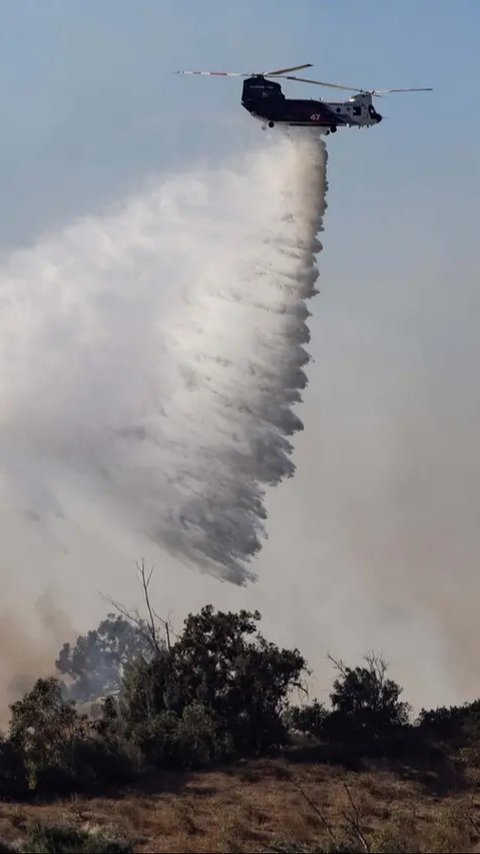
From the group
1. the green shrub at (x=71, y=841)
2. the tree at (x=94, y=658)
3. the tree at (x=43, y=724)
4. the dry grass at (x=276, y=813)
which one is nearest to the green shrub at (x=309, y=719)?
the dry grass at (x=276, y=813)

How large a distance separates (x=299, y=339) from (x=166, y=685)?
23.3 meters

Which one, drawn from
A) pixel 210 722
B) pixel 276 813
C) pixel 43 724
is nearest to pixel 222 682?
pixel 210 722

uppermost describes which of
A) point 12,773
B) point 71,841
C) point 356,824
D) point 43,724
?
point 43,724

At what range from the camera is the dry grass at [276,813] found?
31.4 meters

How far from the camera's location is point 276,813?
36.6 metres

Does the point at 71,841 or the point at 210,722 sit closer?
the point at 71,841

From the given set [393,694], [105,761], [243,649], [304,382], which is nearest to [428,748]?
[393,694]

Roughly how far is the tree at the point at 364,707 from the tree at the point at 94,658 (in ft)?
342

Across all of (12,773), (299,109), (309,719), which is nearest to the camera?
(12,773)

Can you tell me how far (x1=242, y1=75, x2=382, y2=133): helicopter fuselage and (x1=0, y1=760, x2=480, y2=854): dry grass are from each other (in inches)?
1398

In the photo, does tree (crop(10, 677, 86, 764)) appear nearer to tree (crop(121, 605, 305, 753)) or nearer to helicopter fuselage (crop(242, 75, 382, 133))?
tree (crop(121, 605, 305, 753))

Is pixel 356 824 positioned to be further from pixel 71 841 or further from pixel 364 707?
pixel 364 707

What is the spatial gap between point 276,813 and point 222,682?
15.5 m

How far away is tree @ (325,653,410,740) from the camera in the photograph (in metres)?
50.7
